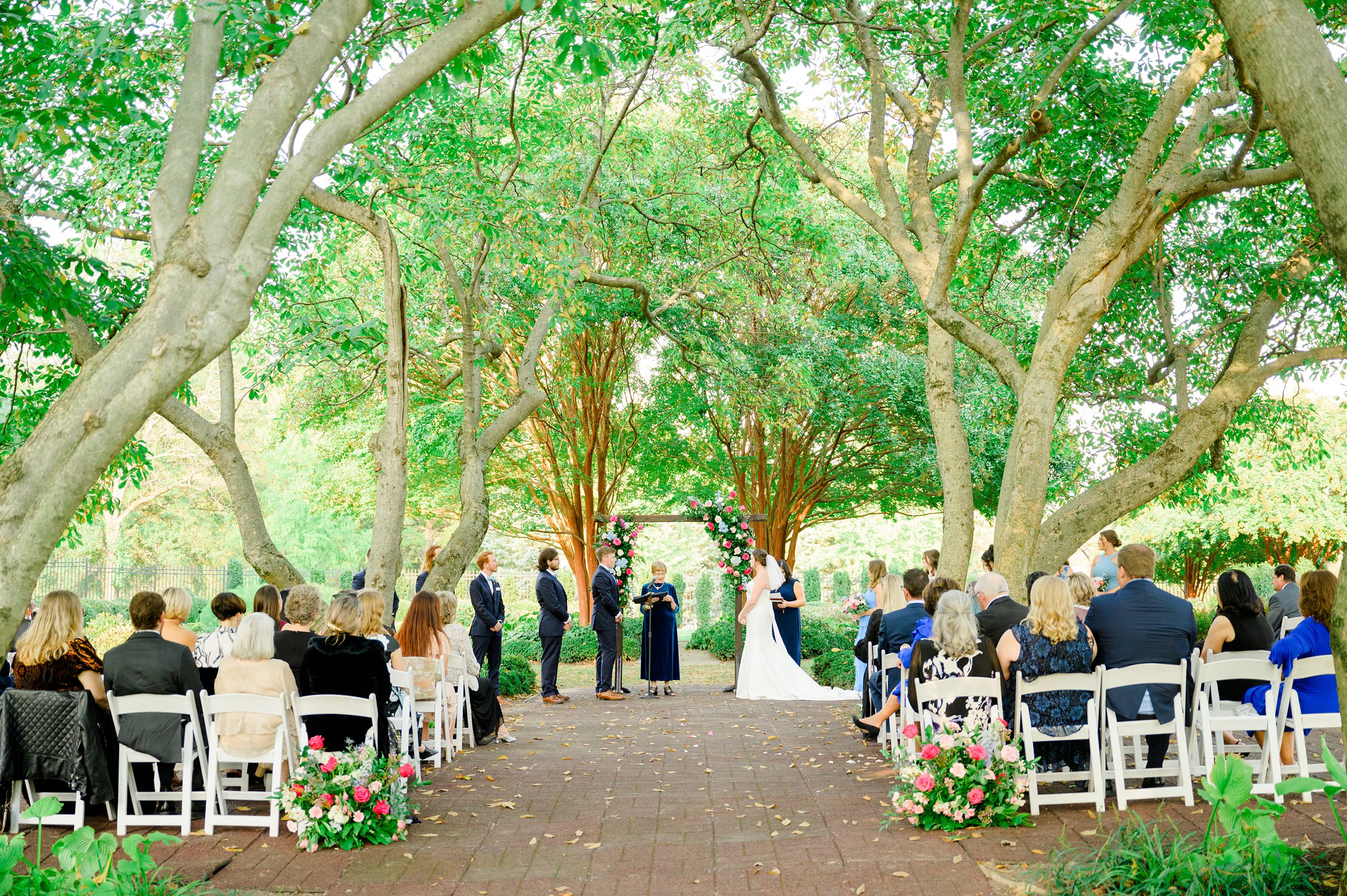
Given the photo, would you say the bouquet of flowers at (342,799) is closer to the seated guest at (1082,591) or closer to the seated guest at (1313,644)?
the seated guest at (1082,591)

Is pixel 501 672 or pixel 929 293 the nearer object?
pixel 929 293

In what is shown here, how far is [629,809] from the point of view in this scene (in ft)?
23.7

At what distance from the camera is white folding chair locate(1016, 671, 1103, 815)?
634 centimetres

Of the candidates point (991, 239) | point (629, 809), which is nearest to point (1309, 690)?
point (629, 809)

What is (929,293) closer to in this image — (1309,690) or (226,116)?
(1309,690)

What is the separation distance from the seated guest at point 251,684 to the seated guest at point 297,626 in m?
0.69

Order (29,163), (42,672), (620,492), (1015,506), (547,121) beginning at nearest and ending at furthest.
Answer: (42,672) → (1015,506) → (29,163) → (547,121) → (620,492)

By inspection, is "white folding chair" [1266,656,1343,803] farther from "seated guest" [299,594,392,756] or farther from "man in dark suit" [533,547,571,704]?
"man in dark suit" [533,547,571,704]

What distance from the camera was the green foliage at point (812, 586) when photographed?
31688 millimetres

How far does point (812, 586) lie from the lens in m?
32.0

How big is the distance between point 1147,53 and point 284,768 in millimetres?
11606

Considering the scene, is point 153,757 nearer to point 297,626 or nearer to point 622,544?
point 297,626

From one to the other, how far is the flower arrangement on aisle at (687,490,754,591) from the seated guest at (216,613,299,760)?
364 inches

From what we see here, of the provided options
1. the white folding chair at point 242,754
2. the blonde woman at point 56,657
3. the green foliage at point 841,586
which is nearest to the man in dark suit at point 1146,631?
the white folding chair at point 242,754
